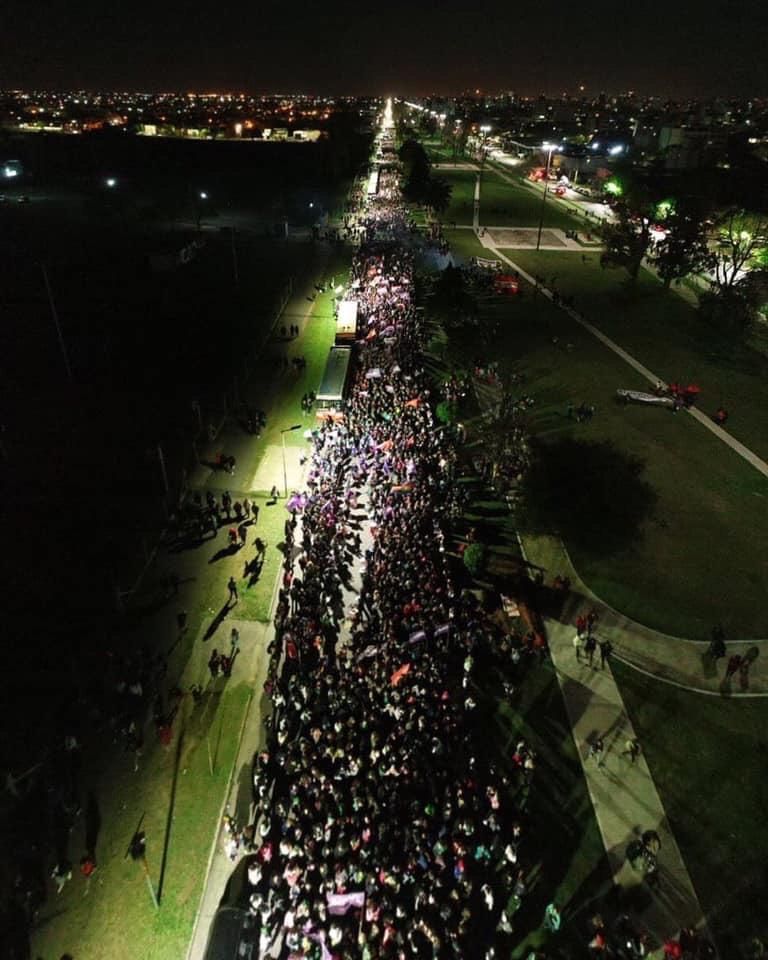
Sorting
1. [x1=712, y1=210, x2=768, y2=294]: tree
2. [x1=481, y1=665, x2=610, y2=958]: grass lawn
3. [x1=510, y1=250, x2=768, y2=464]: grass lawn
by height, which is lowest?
[x1=481, y1=665, x2=610, y2=958]: grass lawn

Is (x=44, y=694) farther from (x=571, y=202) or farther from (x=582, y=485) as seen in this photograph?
(x=571, y=202)

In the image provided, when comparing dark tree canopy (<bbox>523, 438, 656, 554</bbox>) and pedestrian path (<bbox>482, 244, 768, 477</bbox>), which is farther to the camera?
pedestrian path (<bbox>482, 244, 768, 477</bbox>)

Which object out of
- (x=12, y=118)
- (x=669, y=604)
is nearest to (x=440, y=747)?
(x=669, y=604)

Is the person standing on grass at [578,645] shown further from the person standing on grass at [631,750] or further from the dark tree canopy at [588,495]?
the dark tree canopy at [588,495]

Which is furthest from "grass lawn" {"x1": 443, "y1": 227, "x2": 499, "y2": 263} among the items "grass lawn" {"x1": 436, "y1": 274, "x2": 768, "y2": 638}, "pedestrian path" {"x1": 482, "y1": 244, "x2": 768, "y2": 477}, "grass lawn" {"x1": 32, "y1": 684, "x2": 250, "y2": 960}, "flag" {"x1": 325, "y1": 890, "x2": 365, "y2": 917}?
A: "flag" {"x1": 325, "y1": 890, "x2": 365, "y2": 917}

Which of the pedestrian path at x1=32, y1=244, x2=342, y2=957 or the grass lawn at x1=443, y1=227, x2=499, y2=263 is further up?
the grass lawn at x1=443, y1=227, x2=499, y2=263

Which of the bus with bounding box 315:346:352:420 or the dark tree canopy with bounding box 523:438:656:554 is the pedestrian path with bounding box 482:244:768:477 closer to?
the dark tree canopy with bounding box 523:438:656:554
